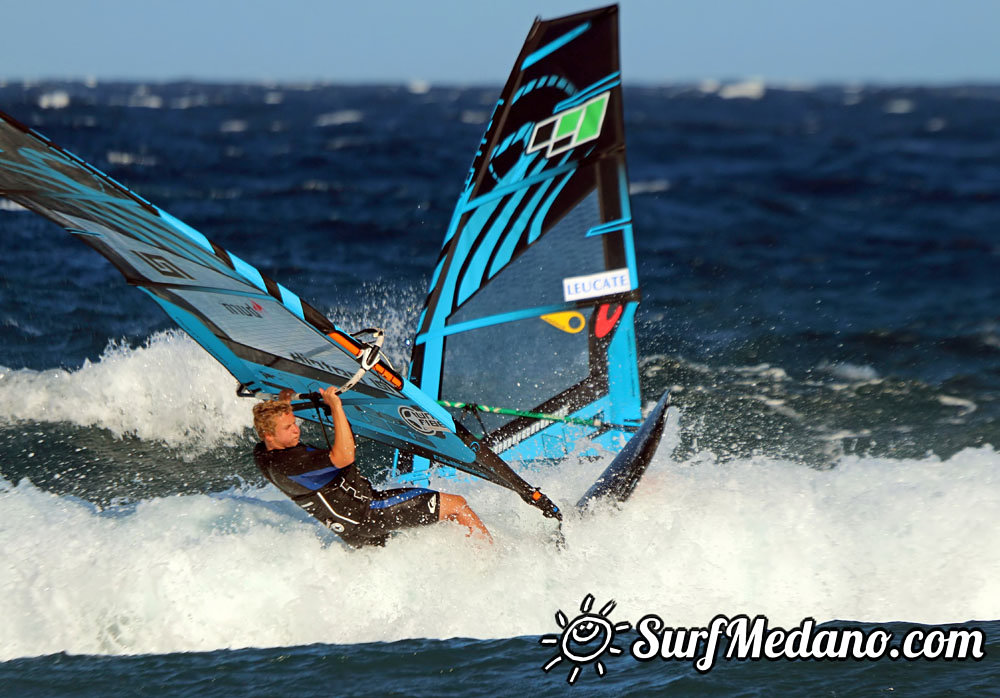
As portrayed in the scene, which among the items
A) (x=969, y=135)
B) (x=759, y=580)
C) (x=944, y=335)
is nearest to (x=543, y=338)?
(x=759, y=580)

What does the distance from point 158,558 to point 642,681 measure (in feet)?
7.81

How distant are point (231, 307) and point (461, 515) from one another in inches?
58.8

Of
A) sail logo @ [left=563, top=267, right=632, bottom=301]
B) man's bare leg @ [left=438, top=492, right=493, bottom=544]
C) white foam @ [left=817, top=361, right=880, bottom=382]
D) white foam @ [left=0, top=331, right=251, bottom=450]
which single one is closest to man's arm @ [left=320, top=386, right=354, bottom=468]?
man's bare leg @ [left=438, top=492, right=493, bottom=544]

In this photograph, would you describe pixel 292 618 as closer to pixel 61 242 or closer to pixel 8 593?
pixel 8 593

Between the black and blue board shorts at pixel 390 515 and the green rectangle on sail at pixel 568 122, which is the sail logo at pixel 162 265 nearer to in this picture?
the black and blue board shorts at pixel 390 515

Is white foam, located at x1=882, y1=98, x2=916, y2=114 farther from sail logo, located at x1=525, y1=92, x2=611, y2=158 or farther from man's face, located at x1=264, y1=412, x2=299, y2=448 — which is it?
man's face, located at x1=264, y1=412, x2=299, y2=448

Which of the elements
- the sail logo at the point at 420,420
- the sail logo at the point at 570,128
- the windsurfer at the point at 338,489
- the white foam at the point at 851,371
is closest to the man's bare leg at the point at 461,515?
the windsurfer at the point at 338,489

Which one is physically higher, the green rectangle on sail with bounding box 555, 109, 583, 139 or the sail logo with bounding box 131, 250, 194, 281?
the green rectangle on sail with bounding box 555, 109, 583, 139

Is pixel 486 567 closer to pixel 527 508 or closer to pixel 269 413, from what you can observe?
pixel 527 508

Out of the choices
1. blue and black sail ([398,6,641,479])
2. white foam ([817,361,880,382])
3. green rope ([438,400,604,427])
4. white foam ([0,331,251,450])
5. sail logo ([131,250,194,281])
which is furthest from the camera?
white foam ([817,361,880,382])

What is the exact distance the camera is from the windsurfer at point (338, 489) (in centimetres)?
412

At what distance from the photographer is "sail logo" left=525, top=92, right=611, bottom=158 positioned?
518 centimetres

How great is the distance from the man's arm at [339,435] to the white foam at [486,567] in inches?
27.7

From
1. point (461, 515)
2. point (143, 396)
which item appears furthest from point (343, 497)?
point (143, 396)
